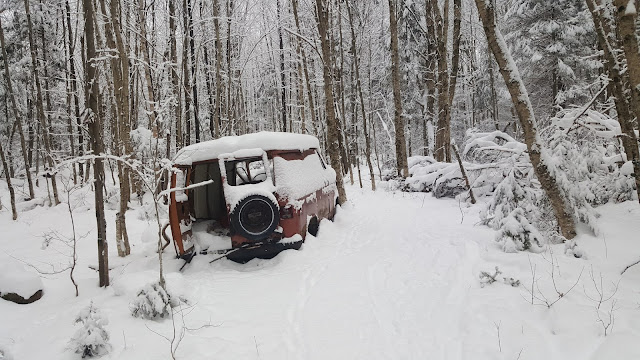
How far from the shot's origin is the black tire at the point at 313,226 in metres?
6.80

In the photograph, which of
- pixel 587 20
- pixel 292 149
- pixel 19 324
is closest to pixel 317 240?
pixel 292 149

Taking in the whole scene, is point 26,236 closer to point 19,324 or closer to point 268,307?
point 19,324

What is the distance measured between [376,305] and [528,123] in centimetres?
333

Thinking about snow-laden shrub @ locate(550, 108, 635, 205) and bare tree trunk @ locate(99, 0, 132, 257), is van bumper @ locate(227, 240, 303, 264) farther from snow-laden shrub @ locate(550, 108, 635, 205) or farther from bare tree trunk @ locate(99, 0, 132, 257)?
snow-laden shrub @ locate(550, 108, 635, 205)

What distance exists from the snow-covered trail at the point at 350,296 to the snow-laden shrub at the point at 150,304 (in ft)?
1.41

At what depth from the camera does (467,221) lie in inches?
295

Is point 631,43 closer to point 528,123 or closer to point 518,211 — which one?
point 528,123

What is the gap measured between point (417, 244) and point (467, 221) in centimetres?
188

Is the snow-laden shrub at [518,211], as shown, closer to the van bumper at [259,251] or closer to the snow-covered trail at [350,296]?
the snow-covered trail at [350,296]

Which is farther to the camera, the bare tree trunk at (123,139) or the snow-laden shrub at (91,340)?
the bare tree trunk at (123,139)

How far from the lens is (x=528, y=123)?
493 cm

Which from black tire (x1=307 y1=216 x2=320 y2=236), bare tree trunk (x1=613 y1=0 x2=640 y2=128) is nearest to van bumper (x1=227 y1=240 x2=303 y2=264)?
black tire (x1=307 y1=216 x2=320 y2=236)

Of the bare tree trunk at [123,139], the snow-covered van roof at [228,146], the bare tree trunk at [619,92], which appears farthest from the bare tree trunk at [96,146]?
the bare tree trunk at [619,92]

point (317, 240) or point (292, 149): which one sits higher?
point (292, 149)
